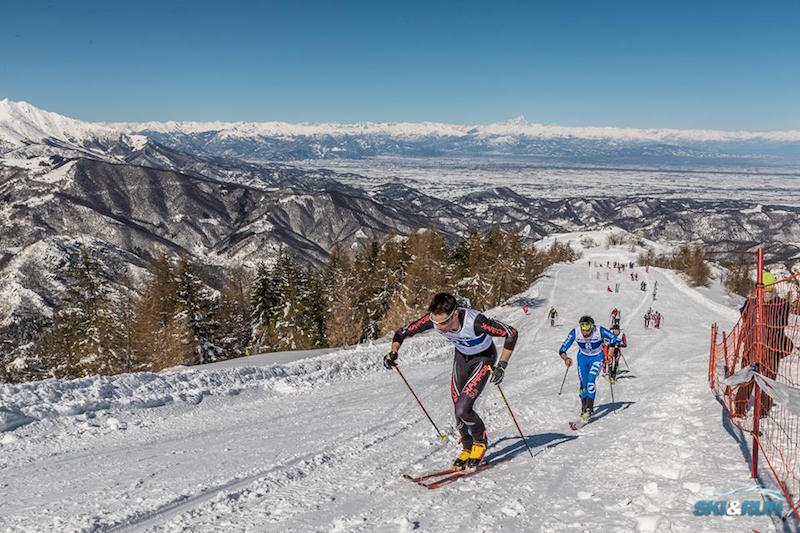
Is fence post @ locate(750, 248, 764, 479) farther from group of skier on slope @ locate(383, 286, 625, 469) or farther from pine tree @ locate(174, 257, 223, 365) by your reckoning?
pine tree @ locate(174, 257, 223, 365)

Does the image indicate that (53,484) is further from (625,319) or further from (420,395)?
(625,319)

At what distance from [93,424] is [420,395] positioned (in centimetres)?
645

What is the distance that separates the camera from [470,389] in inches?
261

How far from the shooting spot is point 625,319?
3781 centimetres

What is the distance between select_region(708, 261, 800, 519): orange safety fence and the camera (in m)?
5.49

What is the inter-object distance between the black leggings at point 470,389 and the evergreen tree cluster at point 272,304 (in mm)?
31361

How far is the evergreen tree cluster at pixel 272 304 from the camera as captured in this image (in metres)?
34.9

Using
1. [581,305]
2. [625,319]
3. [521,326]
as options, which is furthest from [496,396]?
[581,305]

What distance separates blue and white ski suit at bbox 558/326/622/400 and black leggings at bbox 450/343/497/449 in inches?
135

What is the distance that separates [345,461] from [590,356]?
16.8 feet

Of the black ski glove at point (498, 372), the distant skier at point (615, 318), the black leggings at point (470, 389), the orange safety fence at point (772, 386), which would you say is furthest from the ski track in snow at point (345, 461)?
the distant skier at point (615, 318)

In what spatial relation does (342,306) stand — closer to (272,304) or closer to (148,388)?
(272,304)

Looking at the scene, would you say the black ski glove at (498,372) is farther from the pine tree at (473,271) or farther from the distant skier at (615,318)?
the pine tree at (473,271)
